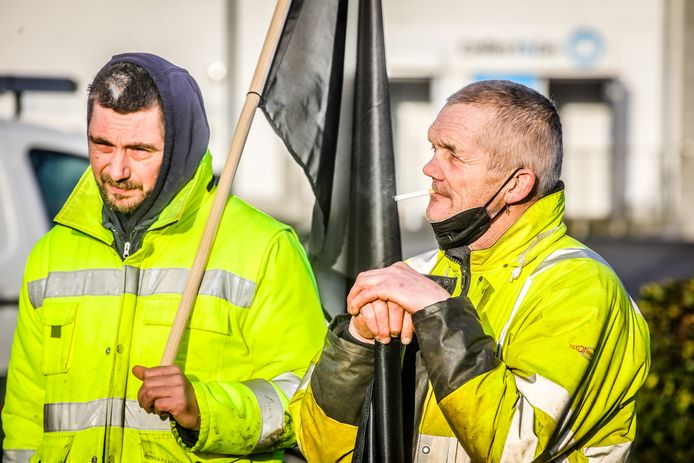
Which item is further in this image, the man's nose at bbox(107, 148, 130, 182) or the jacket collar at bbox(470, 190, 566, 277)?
the man's nose at bbox(107, 148, 130, 182)

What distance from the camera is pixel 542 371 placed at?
2164 millimetres

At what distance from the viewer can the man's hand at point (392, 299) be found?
223cm

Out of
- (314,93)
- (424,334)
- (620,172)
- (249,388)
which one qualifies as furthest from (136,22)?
(620,172)

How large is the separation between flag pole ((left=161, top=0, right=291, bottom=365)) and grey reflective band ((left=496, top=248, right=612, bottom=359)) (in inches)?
33.4

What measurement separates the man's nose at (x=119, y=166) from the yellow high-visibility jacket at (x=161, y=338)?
0.52ft

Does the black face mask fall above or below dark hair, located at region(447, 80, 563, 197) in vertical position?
below

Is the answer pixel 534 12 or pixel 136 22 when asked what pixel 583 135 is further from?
pixel 136 22

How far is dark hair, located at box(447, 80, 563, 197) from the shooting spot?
243 centimetres

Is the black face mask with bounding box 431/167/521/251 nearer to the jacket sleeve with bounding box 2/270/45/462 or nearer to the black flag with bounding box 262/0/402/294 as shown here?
the black flag with bounding box 262/0/402/294

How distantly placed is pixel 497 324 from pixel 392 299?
29cm

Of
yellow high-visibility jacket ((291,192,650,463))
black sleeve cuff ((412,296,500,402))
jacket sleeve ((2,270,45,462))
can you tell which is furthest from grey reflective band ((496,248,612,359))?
jacket sleeve ((2,270,45,462))

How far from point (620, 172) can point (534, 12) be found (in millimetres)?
3302

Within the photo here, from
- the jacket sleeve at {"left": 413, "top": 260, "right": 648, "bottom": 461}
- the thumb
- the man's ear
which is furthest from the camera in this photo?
the thumb

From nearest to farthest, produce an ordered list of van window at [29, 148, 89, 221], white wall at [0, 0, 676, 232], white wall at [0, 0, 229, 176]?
van window at [29, 148, 89, 221] < white wall at [0, 0, 229, 176] < white wall at [0, 0, 676, 232]
